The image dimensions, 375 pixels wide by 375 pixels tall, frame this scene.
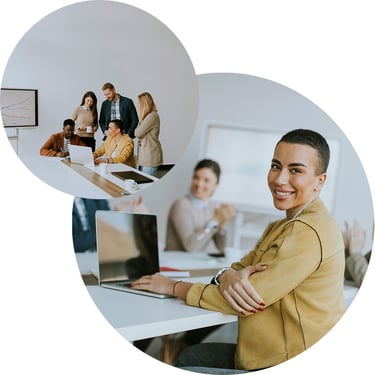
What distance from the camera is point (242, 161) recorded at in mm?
2771

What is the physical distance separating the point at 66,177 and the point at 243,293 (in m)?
0.58

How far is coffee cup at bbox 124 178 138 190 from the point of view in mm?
2080

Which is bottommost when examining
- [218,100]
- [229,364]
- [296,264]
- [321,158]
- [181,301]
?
[229,364]

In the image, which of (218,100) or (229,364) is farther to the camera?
(218,100)

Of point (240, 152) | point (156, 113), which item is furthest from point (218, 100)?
point (156, 113)

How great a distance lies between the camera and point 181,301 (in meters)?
1.96

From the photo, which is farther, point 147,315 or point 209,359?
point 209,359

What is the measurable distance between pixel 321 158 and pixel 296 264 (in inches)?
11.2

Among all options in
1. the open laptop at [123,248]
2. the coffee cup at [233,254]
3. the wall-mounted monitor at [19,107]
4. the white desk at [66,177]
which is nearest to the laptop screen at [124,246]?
the open laptop at [123,248]

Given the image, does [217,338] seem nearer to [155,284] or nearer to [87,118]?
[155,284]

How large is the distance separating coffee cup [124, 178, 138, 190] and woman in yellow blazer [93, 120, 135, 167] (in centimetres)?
5

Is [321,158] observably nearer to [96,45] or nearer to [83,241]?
[96,45]

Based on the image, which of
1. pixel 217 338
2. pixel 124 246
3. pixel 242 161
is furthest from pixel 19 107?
pixel 217 338

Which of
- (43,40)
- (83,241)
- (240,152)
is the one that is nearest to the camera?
(43,40)
